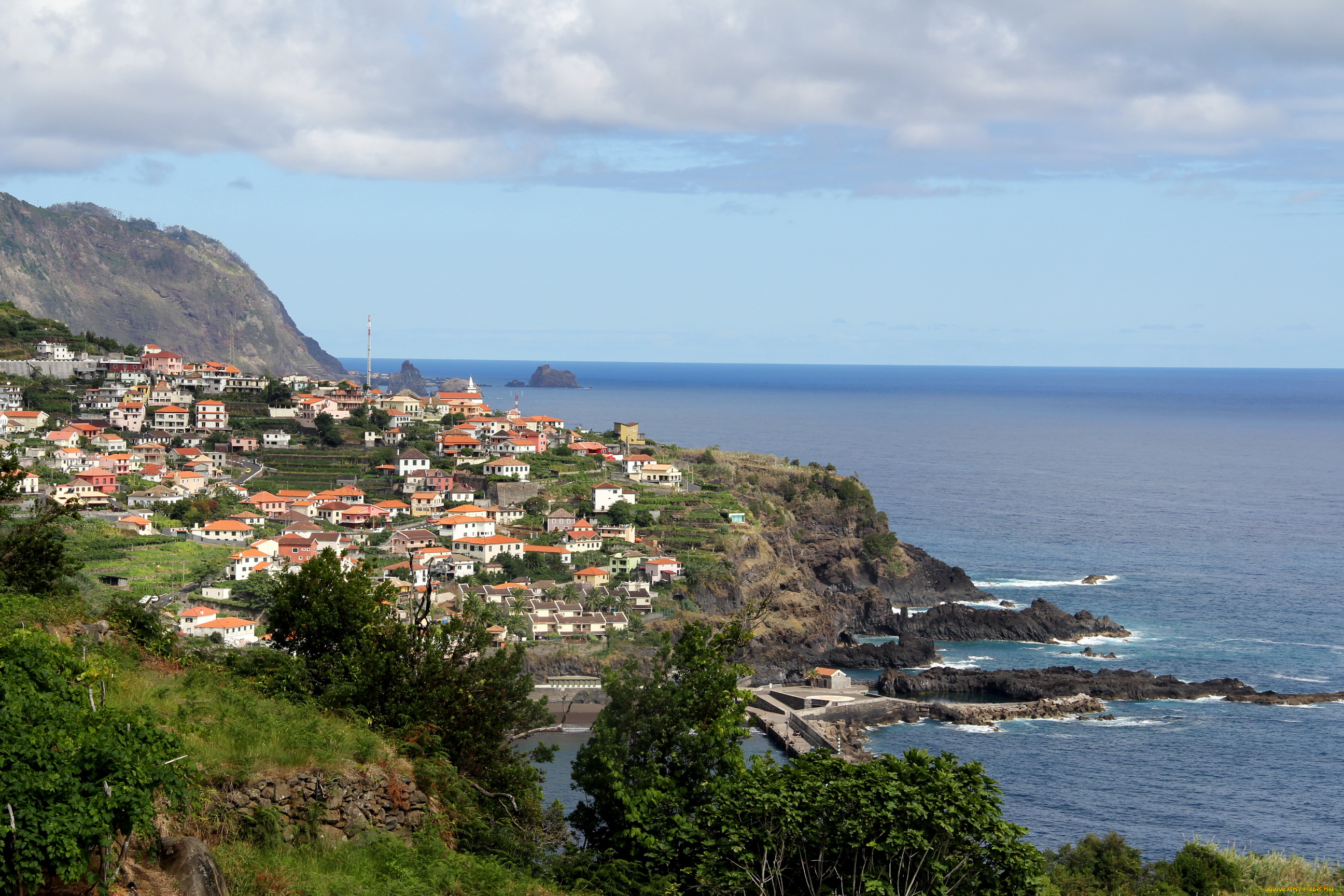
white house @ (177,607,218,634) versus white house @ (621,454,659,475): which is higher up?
white house @ (621,454,659,475)

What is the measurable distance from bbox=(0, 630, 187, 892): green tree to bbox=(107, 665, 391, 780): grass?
1146 mm

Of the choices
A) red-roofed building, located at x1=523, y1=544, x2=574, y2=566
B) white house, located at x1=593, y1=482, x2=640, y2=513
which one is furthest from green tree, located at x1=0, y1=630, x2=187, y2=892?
white house, located at x1=593, y1=482, x2=640, y2=513

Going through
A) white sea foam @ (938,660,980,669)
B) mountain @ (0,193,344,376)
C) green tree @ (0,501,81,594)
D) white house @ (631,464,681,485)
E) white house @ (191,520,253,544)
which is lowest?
white sea foam @ (938,660,980,669)

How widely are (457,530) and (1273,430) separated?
429ft

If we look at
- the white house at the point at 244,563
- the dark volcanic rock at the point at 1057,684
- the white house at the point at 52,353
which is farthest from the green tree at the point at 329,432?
the dark volcanic rock at the point at 1057,684

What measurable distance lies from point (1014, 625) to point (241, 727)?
43469mm

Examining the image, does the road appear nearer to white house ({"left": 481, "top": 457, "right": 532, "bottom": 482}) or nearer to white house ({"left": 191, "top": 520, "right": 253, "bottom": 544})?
white house ({"left": 191, "top": 520, "right": 253, "bottom": 544})

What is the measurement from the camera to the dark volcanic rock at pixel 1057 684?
130 ft

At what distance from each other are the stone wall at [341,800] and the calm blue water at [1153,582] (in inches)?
875

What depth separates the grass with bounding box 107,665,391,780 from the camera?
9094 mm

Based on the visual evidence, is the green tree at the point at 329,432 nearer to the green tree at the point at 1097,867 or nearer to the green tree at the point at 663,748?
the green tree at the point at 1097,867

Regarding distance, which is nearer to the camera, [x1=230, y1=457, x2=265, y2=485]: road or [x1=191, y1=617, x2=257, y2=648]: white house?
[x1=191, y1=617, x2=257, y2=648]: white house

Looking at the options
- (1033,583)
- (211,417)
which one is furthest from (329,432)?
(1033,583)

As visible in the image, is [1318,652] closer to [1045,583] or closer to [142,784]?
[1045,583]
